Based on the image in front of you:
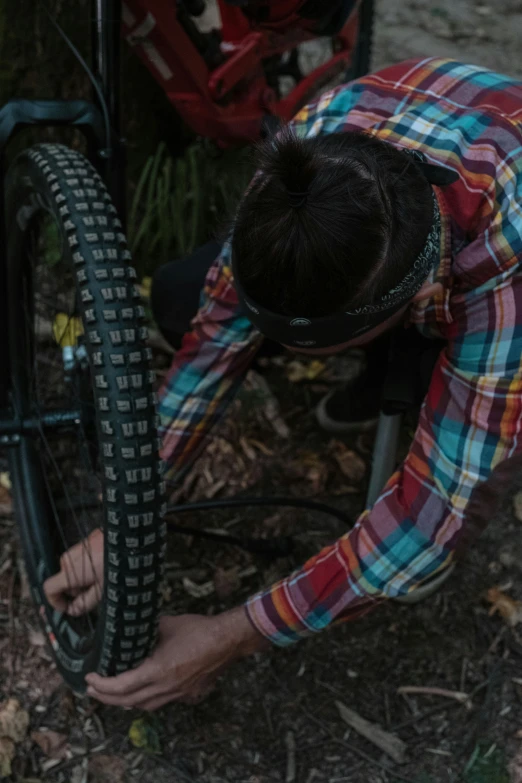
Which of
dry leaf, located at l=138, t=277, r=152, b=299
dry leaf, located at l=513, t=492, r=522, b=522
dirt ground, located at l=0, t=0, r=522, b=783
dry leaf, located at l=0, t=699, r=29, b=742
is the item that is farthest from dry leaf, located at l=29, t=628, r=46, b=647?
dry leaf, located at l=513, t=492, r=522, b=522

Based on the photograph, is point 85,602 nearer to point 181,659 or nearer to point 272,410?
point 181,659

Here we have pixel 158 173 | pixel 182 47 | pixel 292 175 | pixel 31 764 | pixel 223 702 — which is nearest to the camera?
pixel 292 175

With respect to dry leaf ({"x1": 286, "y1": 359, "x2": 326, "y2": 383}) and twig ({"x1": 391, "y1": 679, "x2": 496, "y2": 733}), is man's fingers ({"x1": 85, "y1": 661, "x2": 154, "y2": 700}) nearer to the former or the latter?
twig ({"x1": 391, "y1": 679, "x2": 496, "y2": 733})

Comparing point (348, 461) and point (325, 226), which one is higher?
point (325, 226)

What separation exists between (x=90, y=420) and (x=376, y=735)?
0.75m

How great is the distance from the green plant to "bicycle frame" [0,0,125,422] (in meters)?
0.72

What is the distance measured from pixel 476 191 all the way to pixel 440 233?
0.10 metres

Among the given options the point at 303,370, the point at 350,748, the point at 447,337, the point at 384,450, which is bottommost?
the point at 350,748

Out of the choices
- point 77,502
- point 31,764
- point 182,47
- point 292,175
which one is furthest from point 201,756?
point 182,47

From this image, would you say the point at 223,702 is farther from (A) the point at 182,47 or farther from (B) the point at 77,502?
(A) the point at 182,47

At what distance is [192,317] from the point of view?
5.45 feet

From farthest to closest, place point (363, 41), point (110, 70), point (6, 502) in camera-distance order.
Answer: point (363, 41) < point (6, 502) < point (110, 70)

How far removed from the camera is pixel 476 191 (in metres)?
1.16

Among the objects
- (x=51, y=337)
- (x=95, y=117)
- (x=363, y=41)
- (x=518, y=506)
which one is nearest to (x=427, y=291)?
(x=95, y=117)
